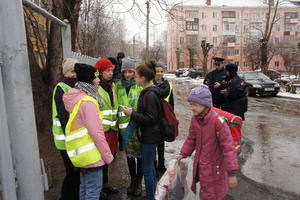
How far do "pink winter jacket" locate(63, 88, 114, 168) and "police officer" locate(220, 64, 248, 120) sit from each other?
3.48 meters

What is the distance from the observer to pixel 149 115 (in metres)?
2.92

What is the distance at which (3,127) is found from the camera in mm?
2047

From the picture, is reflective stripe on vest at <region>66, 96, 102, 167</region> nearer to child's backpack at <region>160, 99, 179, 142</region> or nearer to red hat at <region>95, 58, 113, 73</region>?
child's backpack at <region>160, 99, 179, 142</region>

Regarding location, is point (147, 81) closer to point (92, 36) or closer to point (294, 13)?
point (92, 36)

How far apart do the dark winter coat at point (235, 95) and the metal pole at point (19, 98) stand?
13.0ft

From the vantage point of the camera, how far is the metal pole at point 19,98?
209cm

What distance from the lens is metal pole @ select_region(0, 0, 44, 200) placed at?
2.09 m

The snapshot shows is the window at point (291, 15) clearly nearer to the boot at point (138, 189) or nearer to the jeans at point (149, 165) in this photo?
the boot at point (138, 189)

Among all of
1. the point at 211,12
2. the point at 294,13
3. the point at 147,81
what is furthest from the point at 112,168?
the point at 294,13

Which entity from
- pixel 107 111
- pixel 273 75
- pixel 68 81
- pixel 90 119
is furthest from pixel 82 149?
pixel 273 75

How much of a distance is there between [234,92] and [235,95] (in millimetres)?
69

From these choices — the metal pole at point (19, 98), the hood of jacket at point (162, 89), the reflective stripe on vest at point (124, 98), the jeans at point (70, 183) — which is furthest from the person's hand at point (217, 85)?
the metal pole at point (19, 98)

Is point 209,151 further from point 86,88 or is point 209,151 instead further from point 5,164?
point 5,164

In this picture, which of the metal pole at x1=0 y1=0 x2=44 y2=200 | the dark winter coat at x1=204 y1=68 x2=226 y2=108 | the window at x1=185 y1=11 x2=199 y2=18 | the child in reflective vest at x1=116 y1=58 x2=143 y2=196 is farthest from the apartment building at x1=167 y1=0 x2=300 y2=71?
the metal pole at x1=0 y1=0 x2=44 y2=200
